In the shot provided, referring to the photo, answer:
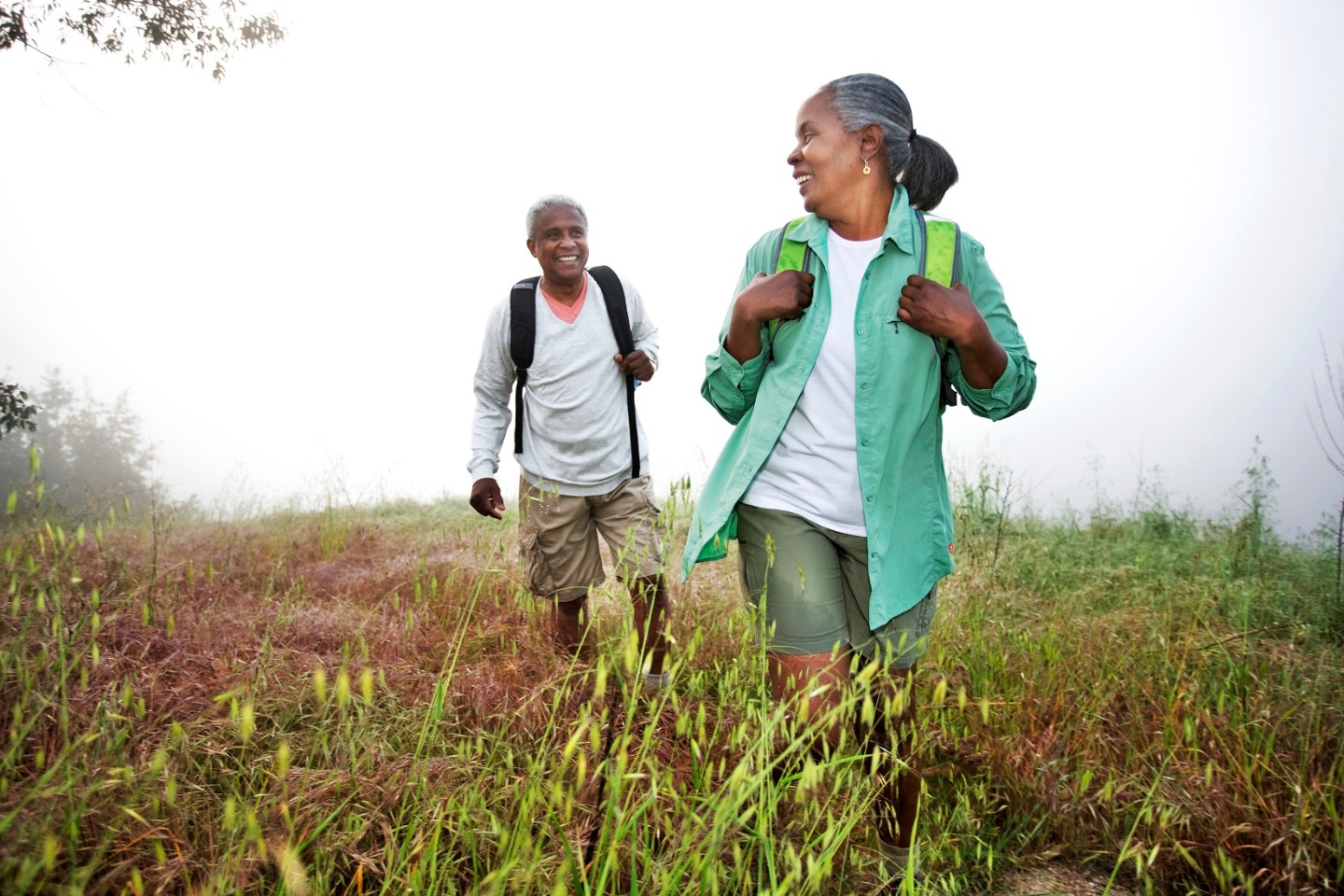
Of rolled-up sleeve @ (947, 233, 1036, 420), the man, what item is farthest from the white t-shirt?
the man

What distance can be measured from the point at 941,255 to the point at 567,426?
1.97 metres

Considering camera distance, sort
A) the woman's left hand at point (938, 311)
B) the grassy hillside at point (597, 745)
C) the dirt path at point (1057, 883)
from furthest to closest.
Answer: the dirt path at point (1057, 883)
the woman's left hand at point (938, 311)
the grassy hillside at point (597, 745)

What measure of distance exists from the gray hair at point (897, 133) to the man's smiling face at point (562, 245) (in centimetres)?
173

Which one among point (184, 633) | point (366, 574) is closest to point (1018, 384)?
point (184, 633)

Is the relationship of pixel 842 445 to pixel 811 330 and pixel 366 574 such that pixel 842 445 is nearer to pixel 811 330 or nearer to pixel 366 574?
pixel 811 330

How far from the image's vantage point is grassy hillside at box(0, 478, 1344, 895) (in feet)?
4.82

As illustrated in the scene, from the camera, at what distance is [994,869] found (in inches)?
97.8

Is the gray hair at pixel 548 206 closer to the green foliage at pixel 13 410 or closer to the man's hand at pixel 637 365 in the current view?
the man's hand at pixel 637 365

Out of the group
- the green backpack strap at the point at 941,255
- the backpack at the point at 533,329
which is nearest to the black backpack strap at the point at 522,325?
the backpack at the point at 533,329

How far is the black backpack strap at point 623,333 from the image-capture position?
12.5ft

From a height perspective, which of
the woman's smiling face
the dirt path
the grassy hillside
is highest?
the woman's smiling face

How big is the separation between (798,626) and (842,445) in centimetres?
50

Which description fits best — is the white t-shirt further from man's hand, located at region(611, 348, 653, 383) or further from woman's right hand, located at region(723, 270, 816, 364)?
man's hand, located at region(611, 348, 653, 383)

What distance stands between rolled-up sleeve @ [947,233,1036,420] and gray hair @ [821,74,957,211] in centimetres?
23
